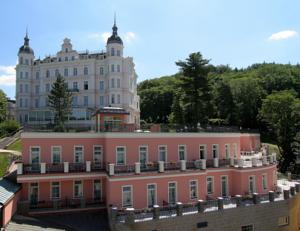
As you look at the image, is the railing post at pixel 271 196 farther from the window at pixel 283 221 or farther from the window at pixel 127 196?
the window at pixel 127 196

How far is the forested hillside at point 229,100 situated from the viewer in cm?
3519

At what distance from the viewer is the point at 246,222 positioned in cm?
2230

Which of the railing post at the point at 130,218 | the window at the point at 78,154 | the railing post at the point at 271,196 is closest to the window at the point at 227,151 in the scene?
the railing post at the point at 271,196

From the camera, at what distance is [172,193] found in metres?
22.3

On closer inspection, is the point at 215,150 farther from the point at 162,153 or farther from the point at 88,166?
the point at 88,166

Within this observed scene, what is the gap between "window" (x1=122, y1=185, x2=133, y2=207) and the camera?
2059cm

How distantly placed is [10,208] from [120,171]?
6.80 metres

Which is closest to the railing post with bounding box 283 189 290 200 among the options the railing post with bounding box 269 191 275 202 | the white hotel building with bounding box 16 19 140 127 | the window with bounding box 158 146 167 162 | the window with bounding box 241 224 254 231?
the railing post with bounding box 269 191 275 202

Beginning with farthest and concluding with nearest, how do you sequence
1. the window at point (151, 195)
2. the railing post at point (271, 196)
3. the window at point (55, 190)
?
the railing post at point (271, 196) → the window at point (151, 195) → the window at point (55, 190)

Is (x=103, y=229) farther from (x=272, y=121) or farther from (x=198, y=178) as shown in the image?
(x=272, y=121)

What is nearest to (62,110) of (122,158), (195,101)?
(195,101)

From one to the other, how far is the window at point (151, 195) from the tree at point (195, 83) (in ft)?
46.8

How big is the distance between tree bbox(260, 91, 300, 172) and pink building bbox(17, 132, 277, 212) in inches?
1218

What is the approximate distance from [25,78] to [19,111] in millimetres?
6562
